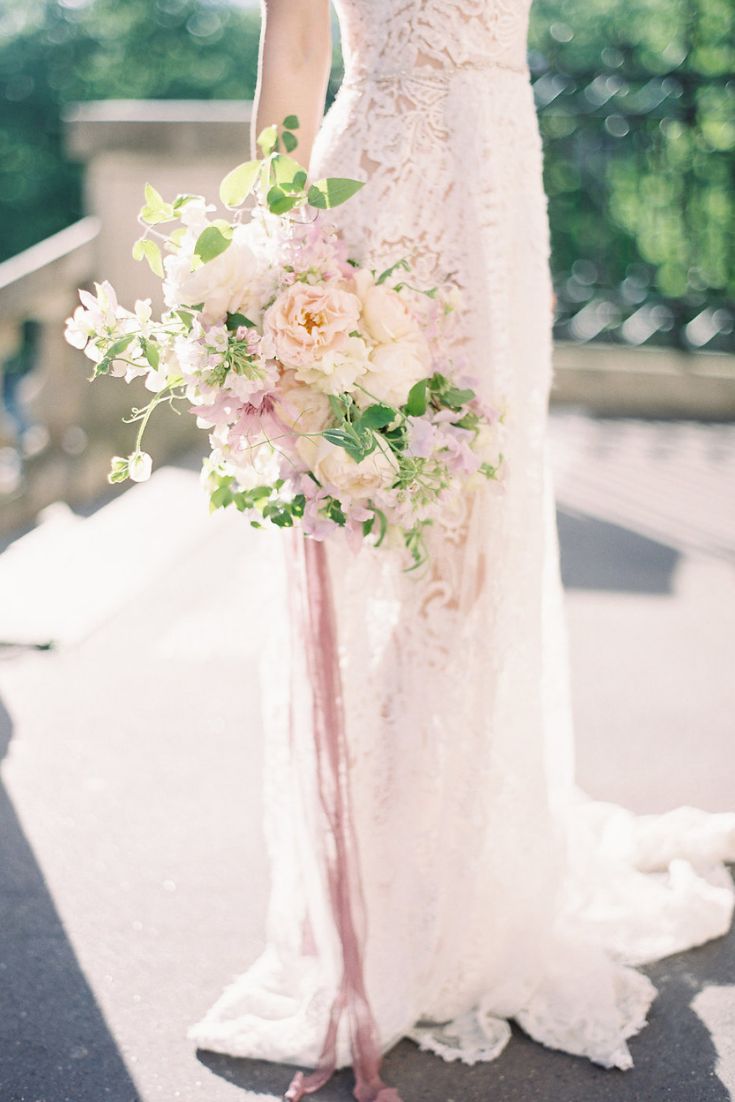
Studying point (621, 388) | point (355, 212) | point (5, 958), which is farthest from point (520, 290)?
point (621, 388)

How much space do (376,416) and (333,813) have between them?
83cm

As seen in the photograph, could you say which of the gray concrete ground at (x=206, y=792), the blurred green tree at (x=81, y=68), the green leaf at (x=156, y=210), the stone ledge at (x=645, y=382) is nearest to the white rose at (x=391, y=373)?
the green leaf at (x=156, y=210)

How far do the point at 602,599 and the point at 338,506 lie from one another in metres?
3.09

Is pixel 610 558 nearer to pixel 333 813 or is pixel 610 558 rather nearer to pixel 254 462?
pixel 333 813

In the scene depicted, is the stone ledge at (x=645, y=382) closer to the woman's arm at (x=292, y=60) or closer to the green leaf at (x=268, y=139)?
the woman's arm at (x=292, y=60)

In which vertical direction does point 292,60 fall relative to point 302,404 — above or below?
above

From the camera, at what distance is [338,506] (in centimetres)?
214

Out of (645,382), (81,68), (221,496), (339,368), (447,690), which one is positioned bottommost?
(645,382)

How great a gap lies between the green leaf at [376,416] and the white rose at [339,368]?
2.1 inches

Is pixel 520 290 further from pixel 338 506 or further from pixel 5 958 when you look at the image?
pixel 5 958

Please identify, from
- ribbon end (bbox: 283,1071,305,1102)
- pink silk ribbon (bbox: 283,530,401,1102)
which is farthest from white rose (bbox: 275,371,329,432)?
ribbon end (bbox: 283,1071,305,1102)

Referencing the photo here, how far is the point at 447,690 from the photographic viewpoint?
8.36 ft

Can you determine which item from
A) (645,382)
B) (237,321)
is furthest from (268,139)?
(645,382)

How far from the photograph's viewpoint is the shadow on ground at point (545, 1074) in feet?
7.86
